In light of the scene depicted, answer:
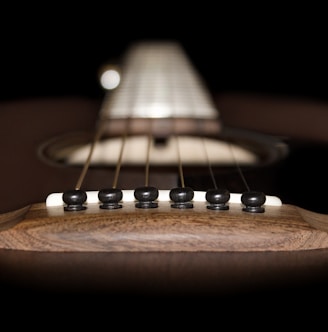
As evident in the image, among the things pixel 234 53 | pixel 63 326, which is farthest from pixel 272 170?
pixel 234 53

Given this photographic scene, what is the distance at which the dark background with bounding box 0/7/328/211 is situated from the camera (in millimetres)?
1966

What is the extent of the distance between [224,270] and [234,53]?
173 centimetres

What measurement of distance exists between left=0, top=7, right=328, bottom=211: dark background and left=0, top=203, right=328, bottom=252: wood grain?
4.13ft

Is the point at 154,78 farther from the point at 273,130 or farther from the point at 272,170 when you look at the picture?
the point at 272,170

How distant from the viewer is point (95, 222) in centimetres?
58

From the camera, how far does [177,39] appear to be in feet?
7.37

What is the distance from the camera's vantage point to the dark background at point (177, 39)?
197 centimetres

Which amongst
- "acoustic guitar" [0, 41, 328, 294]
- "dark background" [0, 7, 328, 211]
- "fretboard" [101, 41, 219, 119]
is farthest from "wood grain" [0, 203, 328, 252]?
"dark background" [0, 7, 328, 211]

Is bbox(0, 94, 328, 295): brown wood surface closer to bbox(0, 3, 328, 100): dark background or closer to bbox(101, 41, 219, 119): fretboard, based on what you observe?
bbox(101, 41, 219, 119): fretboard

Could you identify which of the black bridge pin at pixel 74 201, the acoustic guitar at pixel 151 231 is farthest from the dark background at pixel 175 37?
the black bridge pin at pixel 74 201

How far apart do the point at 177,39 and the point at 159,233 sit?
175 cm

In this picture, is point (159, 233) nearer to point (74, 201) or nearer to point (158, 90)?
point (74, 201)

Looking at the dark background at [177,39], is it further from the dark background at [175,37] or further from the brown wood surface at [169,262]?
the brown wood surface at [169,262]

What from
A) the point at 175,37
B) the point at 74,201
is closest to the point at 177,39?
the point at 175,37
